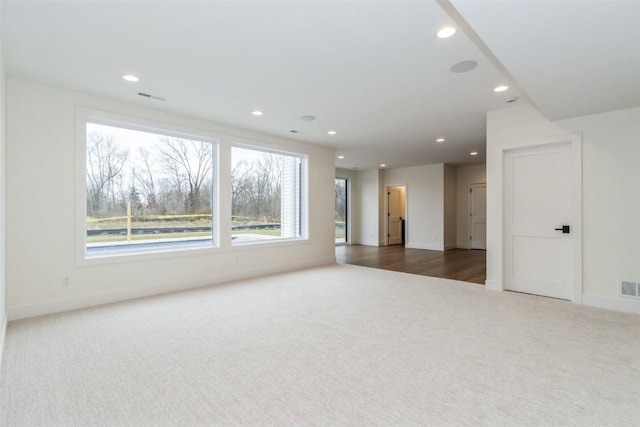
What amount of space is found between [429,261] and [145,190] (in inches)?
238

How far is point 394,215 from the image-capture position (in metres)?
11.4

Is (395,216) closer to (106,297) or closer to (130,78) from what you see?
(106,297)

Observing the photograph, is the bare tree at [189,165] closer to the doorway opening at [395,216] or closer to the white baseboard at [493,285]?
the white baseboard at [493,285]

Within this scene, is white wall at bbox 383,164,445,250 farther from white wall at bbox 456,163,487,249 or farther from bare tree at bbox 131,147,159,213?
bare tree at bbox 131,147,159,213

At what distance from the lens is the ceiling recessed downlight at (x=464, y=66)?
3109 mm

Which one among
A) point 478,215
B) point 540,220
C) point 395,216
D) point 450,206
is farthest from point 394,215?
point 540,220

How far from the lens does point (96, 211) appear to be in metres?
4.21

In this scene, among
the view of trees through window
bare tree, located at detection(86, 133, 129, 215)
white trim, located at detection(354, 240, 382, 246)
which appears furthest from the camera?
the view of trees through window

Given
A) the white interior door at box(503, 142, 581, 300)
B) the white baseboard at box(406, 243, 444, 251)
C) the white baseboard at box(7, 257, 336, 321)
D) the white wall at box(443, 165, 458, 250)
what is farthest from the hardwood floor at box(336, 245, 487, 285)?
the white baseboard at box(7, 257, 336, 321)

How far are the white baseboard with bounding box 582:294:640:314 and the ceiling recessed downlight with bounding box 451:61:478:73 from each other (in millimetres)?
3233

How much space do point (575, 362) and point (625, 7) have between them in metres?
2.44

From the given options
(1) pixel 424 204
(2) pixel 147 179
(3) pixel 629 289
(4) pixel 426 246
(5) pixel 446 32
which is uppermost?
(5) pixel 446 32

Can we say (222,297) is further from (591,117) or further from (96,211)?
(591,117)

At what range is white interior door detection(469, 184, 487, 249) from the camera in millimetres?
9656
